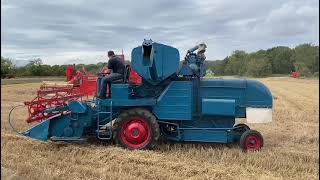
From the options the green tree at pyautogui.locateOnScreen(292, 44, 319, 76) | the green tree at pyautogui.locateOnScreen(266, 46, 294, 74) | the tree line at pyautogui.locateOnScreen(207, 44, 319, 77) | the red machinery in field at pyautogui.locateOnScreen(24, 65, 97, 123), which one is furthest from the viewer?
the green tree at pyautogui.locateOnScreen(266, 46, 294, 74)

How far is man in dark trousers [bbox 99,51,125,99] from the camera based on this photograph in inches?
379

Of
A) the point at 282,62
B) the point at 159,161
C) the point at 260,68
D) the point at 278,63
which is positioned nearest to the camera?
the point at 159,161

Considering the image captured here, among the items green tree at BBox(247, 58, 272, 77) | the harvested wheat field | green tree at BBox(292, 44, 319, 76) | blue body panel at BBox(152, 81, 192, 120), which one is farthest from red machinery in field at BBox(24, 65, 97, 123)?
green tree at BBox(247, 58, 272, 77)

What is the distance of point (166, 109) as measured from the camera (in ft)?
31.0

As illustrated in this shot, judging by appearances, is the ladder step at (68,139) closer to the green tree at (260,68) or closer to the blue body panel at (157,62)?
the blue body panel at (157,62)

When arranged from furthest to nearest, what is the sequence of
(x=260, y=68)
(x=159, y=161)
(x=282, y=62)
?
(x=260, y=68) < (x=282, y=62) < (x=159, y=161)

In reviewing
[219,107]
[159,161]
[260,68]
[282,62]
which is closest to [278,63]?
[282,62]

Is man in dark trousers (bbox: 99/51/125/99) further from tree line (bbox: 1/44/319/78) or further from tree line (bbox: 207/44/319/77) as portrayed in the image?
tree line (bbox: 207/44/319/77)

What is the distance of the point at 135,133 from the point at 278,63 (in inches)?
3453

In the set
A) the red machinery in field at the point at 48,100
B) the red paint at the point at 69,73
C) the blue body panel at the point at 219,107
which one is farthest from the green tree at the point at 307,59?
the blue body panel at the point at 219,107

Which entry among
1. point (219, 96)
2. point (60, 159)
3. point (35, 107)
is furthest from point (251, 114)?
point (35, 107)

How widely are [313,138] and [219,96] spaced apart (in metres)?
2.98

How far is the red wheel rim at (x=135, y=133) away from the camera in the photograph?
9.28 m

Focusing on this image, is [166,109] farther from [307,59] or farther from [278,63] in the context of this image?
[278,63]
